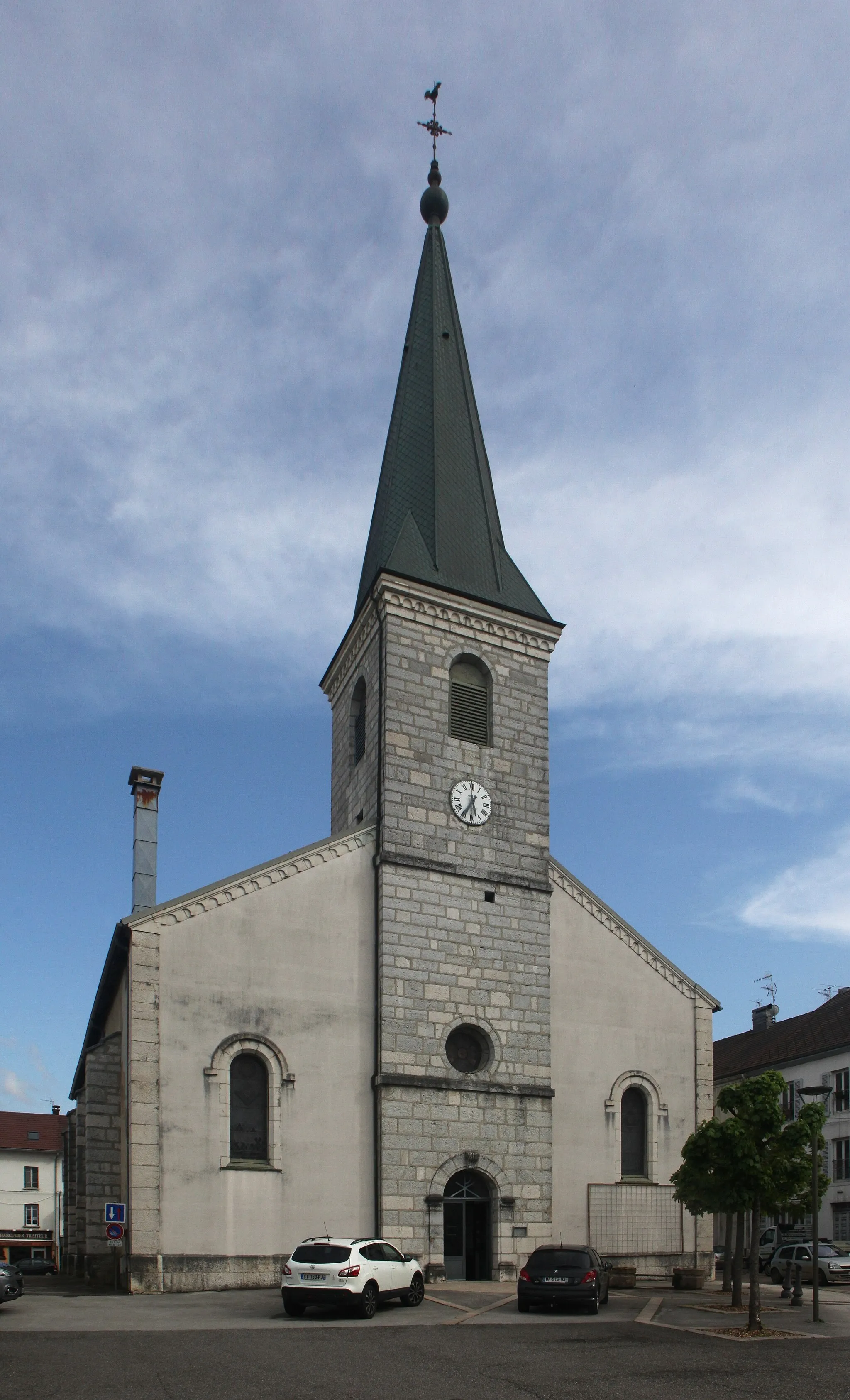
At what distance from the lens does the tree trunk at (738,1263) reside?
70.6 feet

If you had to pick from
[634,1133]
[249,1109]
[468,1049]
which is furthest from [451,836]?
[634,1133]

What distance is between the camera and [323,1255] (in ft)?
62.3

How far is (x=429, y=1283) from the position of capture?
2509 centimetres

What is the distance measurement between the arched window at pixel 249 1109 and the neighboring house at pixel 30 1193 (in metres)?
38.0

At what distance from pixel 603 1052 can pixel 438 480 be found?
585 inches

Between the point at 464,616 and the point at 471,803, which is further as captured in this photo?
the point at 464,616

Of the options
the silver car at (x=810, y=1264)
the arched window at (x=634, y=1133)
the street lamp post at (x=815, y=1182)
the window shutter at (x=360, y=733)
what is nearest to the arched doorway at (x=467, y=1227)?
the arched window at (x=634, y=1133)

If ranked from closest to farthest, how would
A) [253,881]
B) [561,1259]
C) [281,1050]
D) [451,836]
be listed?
[561,1259], [281,1050], [253,881], [451,836]

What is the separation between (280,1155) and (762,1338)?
34.7 feet

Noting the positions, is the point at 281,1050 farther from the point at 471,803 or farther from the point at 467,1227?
the point at 471,803

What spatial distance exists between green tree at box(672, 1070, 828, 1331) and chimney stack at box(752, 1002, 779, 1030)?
39668 mm

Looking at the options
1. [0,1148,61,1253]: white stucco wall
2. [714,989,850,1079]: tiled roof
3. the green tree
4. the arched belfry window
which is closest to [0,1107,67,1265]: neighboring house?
[0,1148,61,1253]: white stucco wall

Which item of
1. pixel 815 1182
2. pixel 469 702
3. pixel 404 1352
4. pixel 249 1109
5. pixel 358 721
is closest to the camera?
pixel 404 1352

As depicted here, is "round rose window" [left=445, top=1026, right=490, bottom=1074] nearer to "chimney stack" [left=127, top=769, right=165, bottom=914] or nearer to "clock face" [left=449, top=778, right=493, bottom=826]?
"clock face" [left=449, top=778, right=493, bottom=826]
